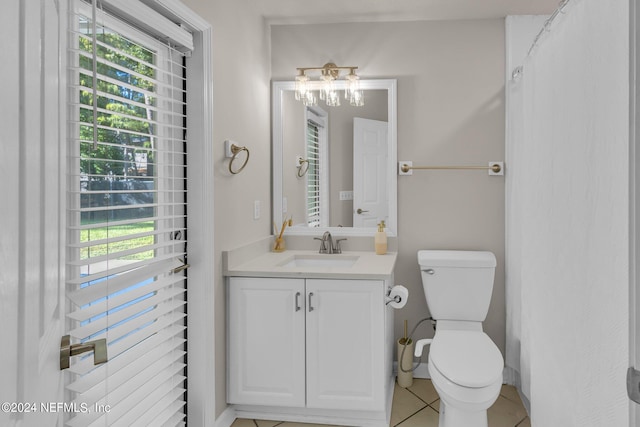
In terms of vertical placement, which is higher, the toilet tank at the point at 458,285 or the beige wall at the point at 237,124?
the beige wall at the point at 237,124

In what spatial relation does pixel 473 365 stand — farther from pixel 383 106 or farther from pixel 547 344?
pixel 383 106

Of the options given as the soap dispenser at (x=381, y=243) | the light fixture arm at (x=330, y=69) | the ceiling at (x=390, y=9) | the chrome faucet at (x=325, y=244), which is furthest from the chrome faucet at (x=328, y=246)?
the ceiling at (x=390, y=9)

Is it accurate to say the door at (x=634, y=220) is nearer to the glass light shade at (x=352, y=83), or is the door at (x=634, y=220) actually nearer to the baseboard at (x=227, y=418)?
the baseboard at (x=227, y=418)

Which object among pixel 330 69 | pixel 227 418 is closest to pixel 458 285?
pixel 227 418

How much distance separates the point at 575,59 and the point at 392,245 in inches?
73.6

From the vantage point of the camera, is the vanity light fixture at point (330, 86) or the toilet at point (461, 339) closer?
the toilet at point (461, 339)

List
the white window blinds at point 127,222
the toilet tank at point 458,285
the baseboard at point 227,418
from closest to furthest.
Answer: the white window blinds at point 127,222 → the baseboard at point 227,418 → the toilet tank at point 458,285

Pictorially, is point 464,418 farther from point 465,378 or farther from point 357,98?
point 357,98

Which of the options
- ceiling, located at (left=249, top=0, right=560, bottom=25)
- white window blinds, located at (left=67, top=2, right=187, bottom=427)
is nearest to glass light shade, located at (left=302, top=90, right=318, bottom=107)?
ceiling, located at (left=249, top=0, right=560, bottom=25)

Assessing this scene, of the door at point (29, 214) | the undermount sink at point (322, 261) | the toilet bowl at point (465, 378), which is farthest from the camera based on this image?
the undermount sink at point (322, 261)

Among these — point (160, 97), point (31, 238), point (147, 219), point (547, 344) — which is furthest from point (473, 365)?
point (31, 238)

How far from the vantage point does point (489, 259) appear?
2.90 m

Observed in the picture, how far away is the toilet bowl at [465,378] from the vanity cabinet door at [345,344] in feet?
1.01

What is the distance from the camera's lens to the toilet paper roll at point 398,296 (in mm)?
2627
